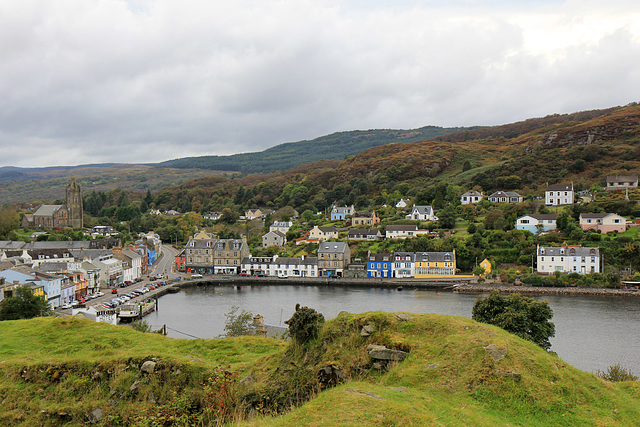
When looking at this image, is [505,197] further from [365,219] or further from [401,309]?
[401,309]

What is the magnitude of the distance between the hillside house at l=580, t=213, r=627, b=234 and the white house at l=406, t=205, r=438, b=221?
20118 mm

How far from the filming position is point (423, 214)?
70125 millimetres

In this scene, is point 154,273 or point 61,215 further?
point 61,215

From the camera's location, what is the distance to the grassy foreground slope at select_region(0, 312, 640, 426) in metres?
8.00

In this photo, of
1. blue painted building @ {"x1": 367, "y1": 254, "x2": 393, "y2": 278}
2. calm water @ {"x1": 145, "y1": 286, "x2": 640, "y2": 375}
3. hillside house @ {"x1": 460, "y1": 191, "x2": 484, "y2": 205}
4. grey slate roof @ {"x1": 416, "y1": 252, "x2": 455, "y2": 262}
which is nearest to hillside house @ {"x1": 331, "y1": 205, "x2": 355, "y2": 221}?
hillside house @ {"x1": 460, "y1": 191, "x2": 484, "y2": 205}

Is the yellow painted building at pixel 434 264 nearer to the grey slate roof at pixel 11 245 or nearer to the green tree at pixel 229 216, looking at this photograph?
the green tree at pixel 229 216

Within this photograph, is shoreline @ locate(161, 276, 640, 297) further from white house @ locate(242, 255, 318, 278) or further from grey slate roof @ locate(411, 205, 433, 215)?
grey slate roof @ locate(411, 205, 433, 215)

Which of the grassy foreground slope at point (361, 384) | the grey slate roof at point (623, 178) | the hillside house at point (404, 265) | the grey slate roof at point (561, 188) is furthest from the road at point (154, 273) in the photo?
the grey slate roof at point (623, 178)

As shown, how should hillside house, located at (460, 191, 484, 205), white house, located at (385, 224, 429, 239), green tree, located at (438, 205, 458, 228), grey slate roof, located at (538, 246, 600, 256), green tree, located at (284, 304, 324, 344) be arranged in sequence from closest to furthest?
green tree, located at (284, 304, 324, 344), grey slate roof, located at (538, 246, 600, 256), white house, located at (385, 224, 429, 239), green tree, located at (438, 205, 458, 228), hillside house, located at (460, 191, 484, 205)

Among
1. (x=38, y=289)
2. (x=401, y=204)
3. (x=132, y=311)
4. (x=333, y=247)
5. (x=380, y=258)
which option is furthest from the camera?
(x=401, y=204)

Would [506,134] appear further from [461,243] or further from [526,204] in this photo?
[461,243]

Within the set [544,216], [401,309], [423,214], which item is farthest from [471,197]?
[401,309]

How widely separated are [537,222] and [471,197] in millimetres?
18646

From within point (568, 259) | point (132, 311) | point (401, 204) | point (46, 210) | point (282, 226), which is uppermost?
point (401, 204)
